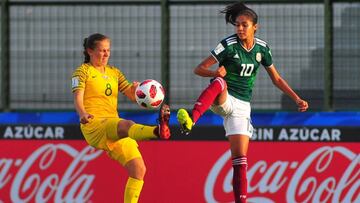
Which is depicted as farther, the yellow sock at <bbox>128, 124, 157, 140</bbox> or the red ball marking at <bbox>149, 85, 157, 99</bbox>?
the red ball marking at <bbox>149, 85, 157, 99</bbox>

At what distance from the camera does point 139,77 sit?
14.5 metres

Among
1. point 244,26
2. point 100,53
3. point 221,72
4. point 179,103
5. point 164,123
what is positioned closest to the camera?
point 164,123

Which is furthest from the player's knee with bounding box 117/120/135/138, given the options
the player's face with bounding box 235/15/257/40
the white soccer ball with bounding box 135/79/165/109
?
the player's face with bounding box 235/15/257/40

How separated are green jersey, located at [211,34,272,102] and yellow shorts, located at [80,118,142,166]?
1.16 metres

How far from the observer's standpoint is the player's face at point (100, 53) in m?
12.1

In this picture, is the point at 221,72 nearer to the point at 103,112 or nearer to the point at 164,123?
the point at 164,123

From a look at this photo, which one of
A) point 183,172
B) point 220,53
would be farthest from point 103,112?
point 183,172

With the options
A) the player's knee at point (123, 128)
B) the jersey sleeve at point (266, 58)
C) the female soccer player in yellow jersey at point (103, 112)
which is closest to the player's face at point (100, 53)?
the female soccer player in yellow jersey at point (103, 112)

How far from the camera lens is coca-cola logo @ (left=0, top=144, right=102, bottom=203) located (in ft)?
46.5

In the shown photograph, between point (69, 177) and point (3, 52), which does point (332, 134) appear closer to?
point (69, 177)

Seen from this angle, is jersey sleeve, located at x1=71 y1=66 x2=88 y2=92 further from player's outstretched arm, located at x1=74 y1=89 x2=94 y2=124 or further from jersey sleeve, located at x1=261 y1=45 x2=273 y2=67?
jersey sleeve, located at x1=261 y1=45 x2=273 y2=67

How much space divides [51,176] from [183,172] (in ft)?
5.06

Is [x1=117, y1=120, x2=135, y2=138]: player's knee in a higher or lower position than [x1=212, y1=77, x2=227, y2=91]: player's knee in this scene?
lower

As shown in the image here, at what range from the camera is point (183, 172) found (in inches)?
553
